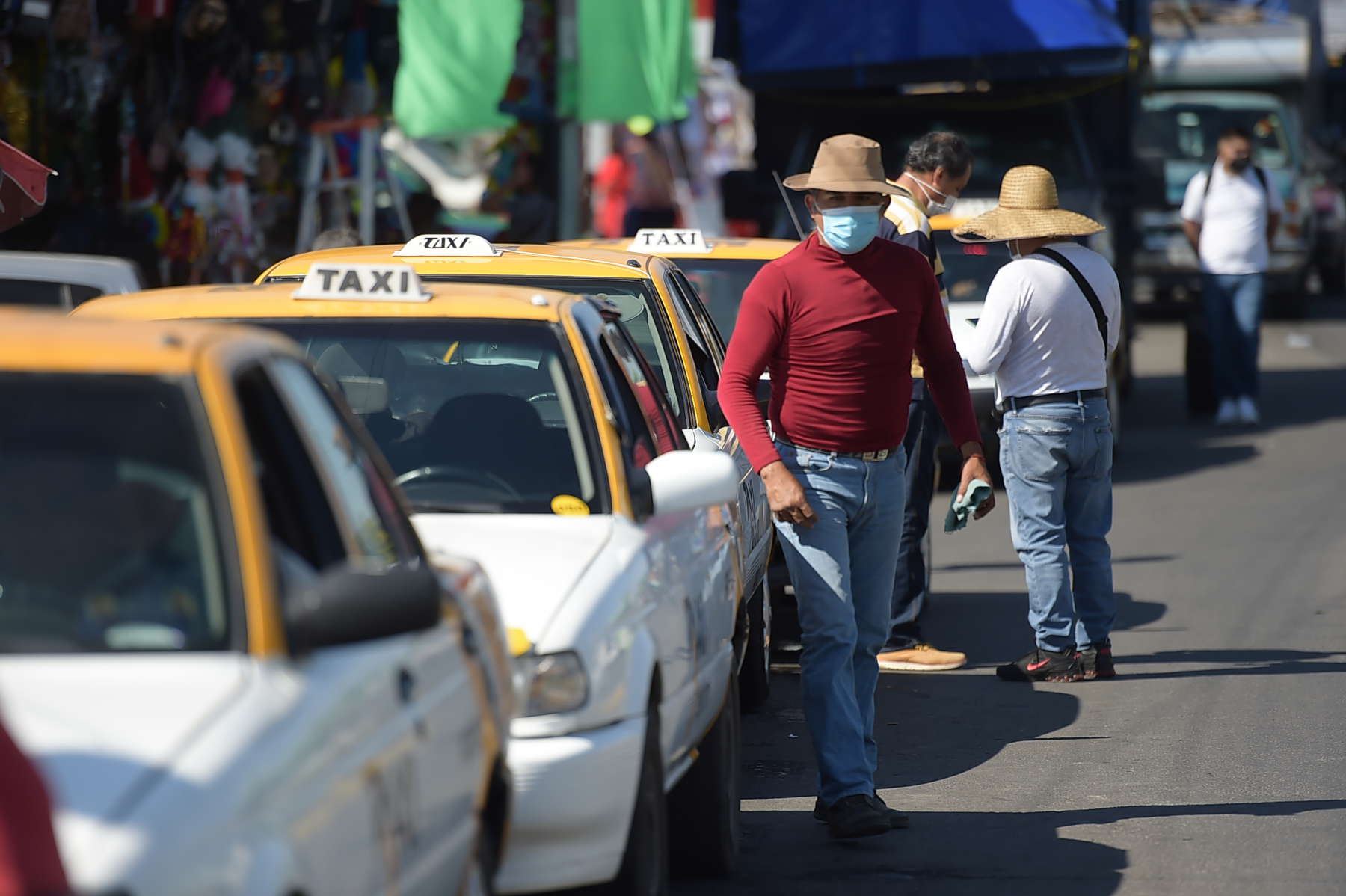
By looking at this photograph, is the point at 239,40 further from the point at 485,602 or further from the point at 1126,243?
the point at 485,602

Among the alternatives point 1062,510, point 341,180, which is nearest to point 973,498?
point 1062,510

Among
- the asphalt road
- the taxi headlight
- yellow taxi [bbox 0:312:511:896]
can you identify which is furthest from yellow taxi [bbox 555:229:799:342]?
yellow taxi [bbox 0:312:511:896]

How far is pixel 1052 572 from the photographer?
879cm

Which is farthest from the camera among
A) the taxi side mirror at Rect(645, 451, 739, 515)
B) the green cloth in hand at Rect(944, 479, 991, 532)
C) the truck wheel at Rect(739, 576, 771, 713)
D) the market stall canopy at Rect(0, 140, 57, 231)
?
the market stall canopy at Rect(0, 140, 57, 231)

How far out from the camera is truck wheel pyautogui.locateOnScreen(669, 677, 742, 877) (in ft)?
19.1

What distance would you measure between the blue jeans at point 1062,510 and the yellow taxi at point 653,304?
3.71 feet

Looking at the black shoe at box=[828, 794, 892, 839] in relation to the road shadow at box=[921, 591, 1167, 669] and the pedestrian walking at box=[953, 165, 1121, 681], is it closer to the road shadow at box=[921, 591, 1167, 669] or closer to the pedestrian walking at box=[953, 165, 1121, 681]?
the pedestrian walking at box=[953, 165, 1121, 681]

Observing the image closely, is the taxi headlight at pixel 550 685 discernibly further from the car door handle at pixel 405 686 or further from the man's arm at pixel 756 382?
the man's arm at pixel 756 382

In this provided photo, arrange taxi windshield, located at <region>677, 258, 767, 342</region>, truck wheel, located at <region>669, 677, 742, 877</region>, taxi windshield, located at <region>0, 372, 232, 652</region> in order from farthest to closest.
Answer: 1. taxi windshield, located at <region>677, 258, 767, 342</region>
2. truck wheel, located at <region>669, 677, 742, 877</region>
3. taxi windshield, located at <region>0, 372, 232, 652</region>

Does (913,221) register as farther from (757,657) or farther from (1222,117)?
(1222,117)

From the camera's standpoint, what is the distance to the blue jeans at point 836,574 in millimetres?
6328

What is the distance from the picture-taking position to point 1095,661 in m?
8.97

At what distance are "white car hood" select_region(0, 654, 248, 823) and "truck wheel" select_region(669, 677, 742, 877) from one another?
2678 millimetres

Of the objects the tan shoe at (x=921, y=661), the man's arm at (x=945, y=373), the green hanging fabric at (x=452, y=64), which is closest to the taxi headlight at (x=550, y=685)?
the man's arm at (x=945, y=373)
